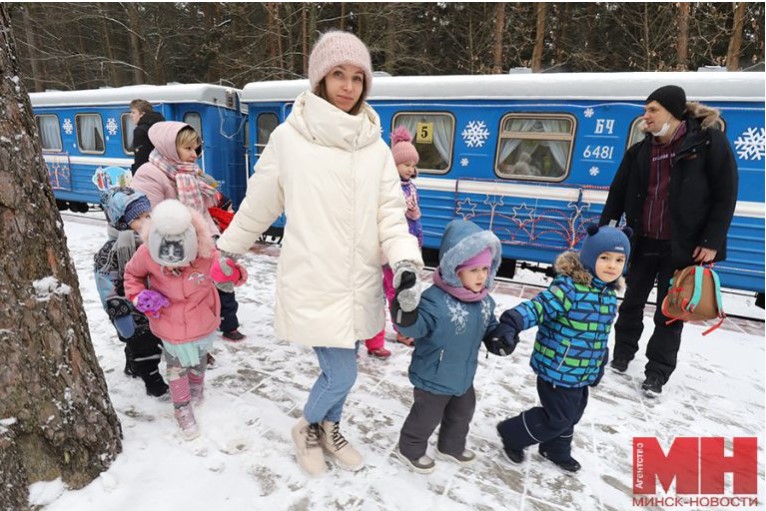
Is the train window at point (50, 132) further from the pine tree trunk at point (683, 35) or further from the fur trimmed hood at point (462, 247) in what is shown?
the pine tree trunk at point (683, 35)

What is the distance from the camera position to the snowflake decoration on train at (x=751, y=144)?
15.5 feet

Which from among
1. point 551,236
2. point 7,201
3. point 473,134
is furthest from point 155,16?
point 7,201

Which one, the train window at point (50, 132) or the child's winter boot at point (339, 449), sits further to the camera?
the train window at point (50, 132)

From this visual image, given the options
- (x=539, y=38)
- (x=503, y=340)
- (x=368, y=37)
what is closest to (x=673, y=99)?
(x=503, y=340)

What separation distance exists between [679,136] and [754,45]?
13893 millimetres

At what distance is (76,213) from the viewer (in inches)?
395

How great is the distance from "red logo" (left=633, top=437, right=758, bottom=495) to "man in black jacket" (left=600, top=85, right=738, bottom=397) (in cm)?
53

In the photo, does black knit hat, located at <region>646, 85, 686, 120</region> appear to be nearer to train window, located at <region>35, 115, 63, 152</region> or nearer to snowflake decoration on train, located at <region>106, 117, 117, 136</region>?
snowflake decoration on train, located at <region>106, 117, 117, 136</region>

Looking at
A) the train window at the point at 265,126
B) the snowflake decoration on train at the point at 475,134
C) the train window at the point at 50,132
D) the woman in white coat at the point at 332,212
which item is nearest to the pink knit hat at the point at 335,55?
the woman in white coat at the point at 332,212

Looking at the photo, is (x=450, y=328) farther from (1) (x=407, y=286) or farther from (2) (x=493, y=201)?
(2) (x=493, y=201)

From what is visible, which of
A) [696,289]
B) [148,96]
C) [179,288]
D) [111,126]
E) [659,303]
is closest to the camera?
[179,288]

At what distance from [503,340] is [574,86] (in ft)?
14.6

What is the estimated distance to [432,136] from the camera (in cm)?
605

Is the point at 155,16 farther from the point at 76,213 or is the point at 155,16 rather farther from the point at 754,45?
the point at 754,45
